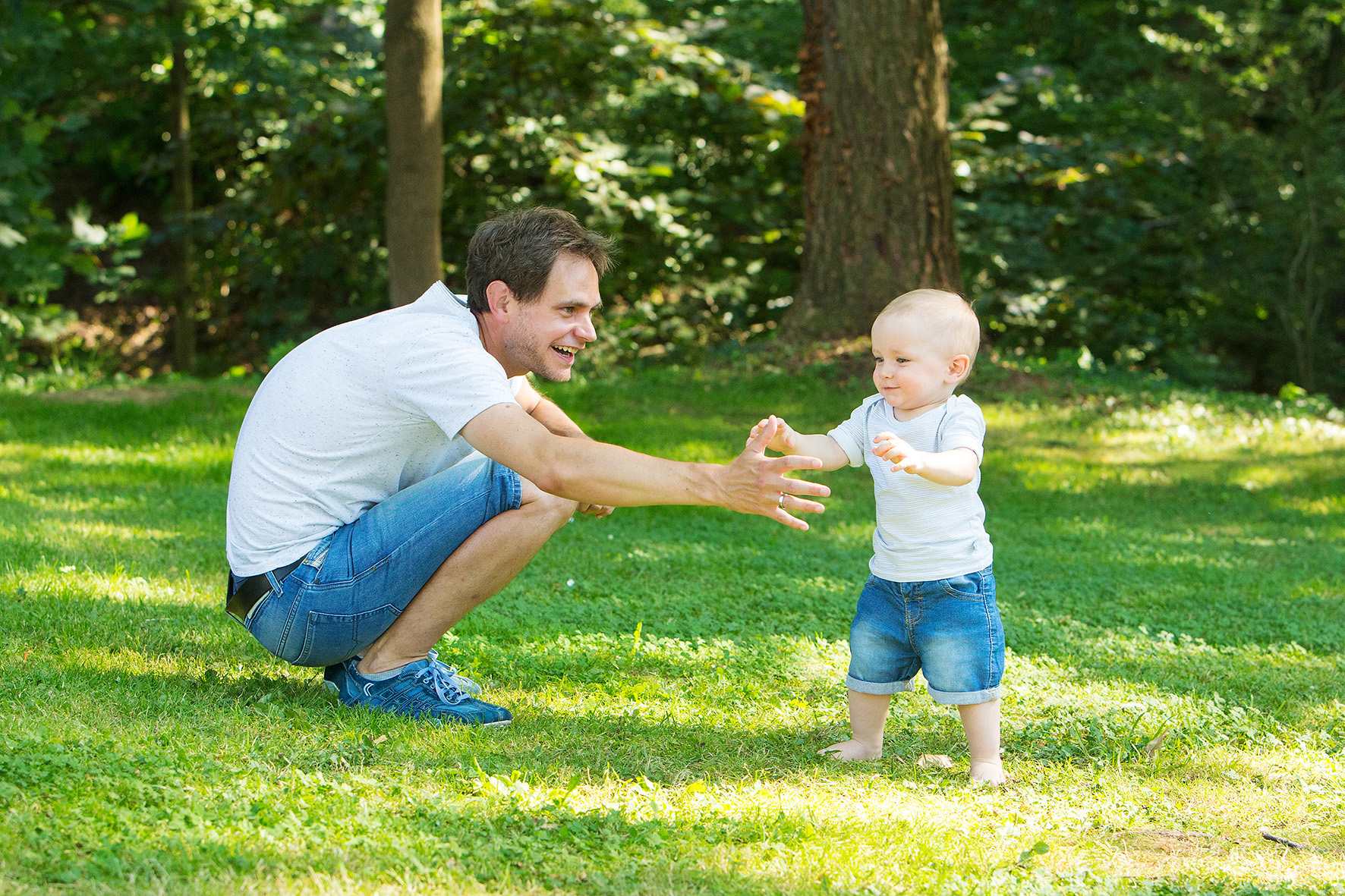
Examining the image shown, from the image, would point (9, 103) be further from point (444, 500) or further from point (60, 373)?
point (444, 500)

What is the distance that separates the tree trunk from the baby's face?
5988 millimetres

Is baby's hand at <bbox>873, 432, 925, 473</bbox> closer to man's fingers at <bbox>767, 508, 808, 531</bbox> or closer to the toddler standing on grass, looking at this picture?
the toddler standing on grass

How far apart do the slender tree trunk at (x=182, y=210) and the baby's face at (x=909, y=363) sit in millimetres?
9495

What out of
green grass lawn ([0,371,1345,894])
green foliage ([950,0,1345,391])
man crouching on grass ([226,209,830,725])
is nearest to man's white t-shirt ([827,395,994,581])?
man crouching on grass ([226,209,830,725])

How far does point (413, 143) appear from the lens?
8086 millimetres

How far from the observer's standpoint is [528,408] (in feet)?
12.6

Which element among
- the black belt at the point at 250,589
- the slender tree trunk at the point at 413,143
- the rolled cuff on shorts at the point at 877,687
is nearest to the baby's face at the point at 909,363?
the rolled cuff on shorts at the point at 877,687

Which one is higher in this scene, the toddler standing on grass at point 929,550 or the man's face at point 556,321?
the man's face at point 556,321

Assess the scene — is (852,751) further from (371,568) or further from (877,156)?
(877,156)

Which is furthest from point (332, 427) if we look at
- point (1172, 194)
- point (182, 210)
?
point (1172, 194)

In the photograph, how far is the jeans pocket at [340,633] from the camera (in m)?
3.12

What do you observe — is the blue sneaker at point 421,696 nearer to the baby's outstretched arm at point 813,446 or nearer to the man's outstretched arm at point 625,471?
the man's outstretched arm at point 625,471

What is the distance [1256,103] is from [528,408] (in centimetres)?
1171

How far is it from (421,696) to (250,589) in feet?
1.75
